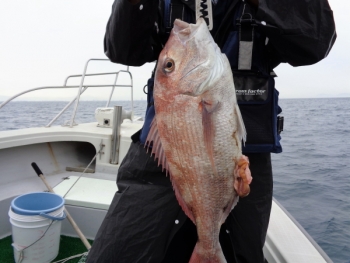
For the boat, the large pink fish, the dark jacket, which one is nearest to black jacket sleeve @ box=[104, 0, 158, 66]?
the dark jacket

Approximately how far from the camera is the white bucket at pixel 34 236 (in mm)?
2873

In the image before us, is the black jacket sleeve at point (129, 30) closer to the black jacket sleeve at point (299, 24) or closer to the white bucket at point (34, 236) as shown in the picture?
the black jacket sleeve at point (299, 24)

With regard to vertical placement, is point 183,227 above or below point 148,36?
below

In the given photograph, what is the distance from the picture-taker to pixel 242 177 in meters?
1.22

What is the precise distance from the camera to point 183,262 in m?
1.85

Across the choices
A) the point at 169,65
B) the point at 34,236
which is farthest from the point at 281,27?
the point at 34,236

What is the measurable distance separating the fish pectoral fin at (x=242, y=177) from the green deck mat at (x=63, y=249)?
102 inches

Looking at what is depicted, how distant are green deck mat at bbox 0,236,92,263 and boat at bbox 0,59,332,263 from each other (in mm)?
99

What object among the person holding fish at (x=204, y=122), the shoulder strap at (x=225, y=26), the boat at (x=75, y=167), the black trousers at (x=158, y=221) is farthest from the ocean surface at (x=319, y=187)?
the shoulder strap at (x=225, y=26)

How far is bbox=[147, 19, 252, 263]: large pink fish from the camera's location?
4.12 ft

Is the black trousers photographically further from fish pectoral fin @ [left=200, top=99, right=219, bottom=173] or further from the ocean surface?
the ocean surface

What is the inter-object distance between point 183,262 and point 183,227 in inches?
8.9

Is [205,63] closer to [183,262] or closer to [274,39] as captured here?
[274,39]

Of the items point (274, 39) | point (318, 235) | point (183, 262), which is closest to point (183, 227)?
point (183, 262)
